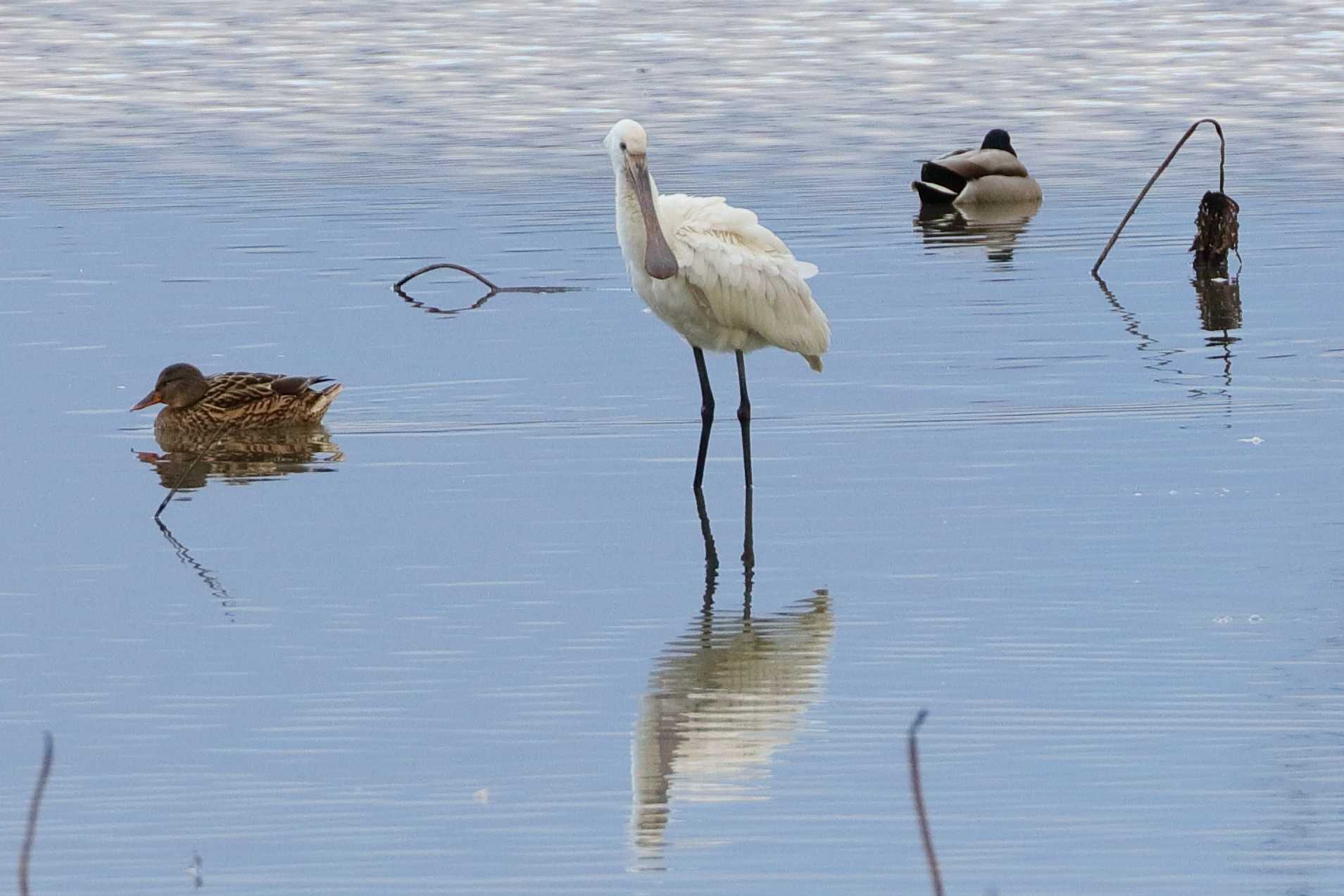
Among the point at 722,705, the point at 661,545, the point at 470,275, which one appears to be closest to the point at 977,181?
the point at 470,275

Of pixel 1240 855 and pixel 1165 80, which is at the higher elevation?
pixel 1240 855

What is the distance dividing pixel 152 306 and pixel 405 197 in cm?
448

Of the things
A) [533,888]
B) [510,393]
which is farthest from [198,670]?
[510,393]

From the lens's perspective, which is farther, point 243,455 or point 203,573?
point 243,455

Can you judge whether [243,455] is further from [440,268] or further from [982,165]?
[982,165]

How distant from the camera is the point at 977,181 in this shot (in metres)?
18.2

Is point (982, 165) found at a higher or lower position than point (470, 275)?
lower

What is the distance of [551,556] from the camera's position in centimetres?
833

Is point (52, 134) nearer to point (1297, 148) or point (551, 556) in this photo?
point (1297, 148)

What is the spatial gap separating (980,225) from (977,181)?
911 mm

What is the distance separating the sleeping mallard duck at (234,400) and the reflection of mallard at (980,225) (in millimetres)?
5734

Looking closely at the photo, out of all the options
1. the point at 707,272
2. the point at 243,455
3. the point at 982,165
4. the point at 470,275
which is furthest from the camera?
the point at 982,165

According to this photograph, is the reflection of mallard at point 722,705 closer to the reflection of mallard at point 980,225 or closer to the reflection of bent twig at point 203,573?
the reflection of bent twig at point 203,573

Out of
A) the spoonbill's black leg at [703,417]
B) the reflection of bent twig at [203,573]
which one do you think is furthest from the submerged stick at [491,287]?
the reflection of bent twig at [203,573]
